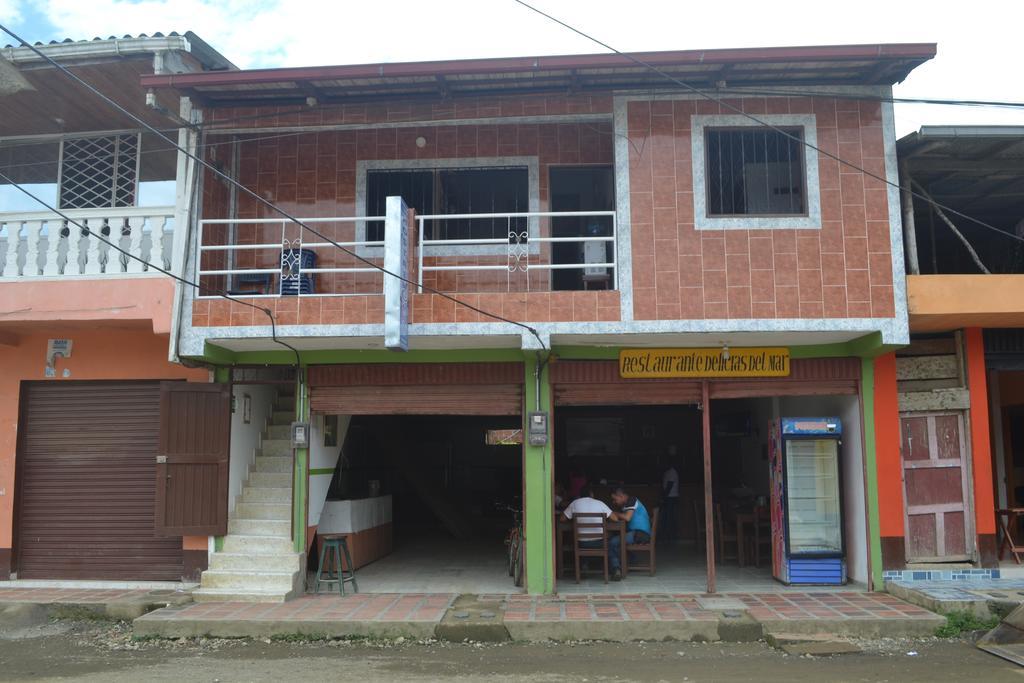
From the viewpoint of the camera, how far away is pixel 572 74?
9.84m

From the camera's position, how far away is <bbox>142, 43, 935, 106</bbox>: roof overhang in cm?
948

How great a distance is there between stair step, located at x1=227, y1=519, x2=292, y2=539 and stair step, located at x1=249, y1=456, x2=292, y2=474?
0.77 metres

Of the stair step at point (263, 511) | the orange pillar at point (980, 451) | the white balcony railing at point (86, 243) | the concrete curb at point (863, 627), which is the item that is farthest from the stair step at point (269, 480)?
the orange pillar at point (980, 451)

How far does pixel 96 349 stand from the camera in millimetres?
11664

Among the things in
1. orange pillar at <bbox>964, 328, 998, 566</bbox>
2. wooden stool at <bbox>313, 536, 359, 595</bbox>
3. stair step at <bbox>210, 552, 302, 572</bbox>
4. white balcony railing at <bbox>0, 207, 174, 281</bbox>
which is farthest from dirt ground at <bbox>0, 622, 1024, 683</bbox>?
white balcony railing at <bbox>0, 207, 174, 281</bbox>

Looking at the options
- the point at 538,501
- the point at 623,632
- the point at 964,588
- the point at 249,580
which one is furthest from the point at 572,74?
the point at 964,588

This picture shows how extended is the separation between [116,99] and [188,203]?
224cm

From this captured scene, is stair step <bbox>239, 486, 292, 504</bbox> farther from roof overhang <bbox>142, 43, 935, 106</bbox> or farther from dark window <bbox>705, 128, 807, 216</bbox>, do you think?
dark window <bbox>705, 128, 807, 216</bbox>

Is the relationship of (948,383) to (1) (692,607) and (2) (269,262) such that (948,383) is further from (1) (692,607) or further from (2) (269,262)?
(2) (269,262)

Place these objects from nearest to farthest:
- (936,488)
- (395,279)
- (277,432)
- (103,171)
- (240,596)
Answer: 1. (395,279)
2. (240,596)
3. (936,488)
4. (103,171)
5. (277,432)

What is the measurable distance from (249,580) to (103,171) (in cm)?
611

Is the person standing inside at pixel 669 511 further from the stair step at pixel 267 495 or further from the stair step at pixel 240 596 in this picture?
the stair step at pixel 240 596

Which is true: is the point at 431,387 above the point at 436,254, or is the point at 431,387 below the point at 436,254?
below

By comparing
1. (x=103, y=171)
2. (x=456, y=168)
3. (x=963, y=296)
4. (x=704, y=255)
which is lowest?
(x=963, y=296)
